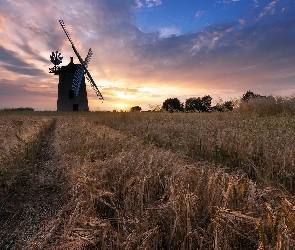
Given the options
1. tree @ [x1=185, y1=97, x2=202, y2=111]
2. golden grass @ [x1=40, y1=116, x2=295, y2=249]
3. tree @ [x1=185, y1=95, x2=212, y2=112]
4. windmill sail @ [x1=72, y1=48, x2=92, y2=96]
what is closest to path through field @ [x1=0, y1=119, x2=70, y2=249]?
golden grass @ [x1=40, y1=116, x2=295, y2=249]

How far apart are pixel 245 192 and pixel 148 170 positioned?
148cm

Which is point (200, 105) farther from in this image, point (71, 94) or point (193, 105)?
point (71, 94)

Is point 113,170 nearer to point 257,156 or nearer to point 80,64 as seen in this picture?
point 257,156

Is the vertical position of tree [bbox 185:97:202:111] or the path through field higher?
tree [bbox 185:97:202:111]

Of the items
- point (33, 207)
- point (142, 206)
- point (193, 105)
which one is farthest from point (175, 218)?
point (193, 105)

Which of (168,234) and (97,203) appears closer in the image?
(168,234)

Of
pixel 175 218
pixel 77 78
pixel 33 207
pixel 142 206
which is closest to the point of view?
pixel 175 218

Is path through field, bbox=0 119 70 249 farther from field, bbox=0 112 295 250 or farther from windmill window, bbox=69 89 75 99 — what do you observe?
windmill window, bbox=69 89 75 99

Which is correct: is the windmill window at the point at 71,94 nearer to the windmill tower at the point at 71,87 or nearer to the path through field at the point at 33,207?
the windmill tower at the point at 71,87

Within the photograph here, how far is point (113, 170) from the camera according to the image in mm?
4020

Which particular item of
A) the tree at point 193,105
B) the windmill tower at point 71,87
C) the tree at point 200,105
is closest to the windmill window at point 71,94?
the windmill tower at point 71,87

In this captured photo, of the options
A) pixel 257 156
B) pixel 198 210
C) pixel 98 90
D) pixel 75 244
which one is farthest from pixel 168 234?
pixel 98 90

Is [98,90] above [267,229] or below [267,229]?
Result: above

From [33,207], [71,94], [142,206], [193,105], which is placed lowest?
[33,207]
